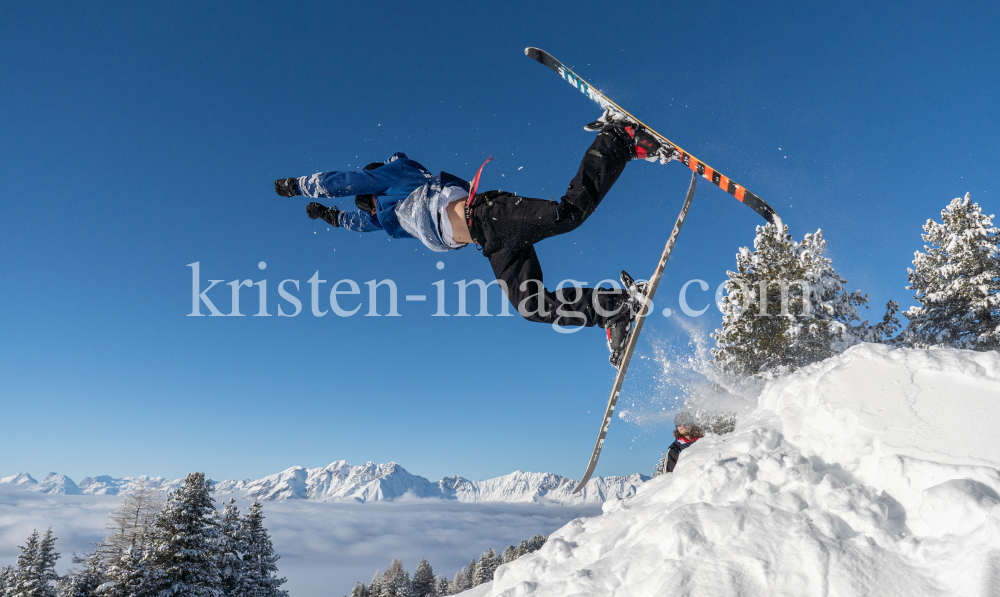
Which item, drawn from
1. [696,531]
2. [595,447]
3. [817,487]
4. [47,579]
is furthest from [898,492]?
[47,579]

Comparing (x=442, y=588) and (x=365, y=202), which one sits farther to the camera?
(x=442, y=588)

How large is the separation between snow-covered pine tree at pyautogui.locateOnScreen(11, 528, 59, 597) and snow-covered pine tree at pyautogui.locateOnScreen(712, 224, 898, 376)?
1011 inches

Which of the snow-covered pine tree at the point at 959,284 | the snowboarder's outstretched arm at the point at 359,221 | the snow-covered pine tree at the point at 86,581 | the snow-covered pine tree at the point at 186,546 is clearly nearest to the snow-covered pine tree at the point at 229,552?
the snow-covered pine tree at the point at 186,546

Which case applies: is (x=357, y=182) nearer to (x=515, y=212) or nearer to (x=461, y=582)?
(x=515, y=212)

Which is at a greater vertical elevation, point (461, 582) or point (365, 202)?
point (365, 202)

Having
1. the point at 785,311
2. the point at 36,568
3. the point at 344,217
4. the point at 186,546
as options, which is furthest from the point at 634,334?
the point at 36,568

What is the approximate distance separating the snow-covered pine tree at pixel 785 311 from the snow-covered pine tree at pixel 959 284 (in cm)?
96

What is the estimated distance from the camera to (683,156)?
200 inches

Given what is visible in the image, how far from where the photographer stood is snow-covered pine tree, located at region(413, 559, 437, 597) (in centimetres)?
4233

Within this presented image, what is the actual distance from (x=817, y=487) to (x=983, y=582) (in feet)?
2.89

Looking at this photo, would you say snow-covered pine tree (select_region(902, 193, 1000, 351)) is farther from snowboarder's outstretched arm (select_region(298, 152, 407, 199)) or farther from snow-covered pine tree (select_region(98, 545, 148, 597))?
snow-covered pine tree (select_region(98, 545, 148, 597))

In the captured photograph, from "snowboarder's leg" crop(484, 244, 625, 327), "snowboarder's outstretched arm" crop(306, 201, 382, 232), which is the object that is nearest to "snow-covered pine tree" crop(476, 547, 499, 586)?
"snowboarder's outstretched arm" crop(306, 201, 382, 232)

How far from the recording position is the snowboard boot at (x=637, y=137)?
4.46 metres

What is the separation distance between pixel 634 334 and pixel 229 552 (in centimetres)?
2091
